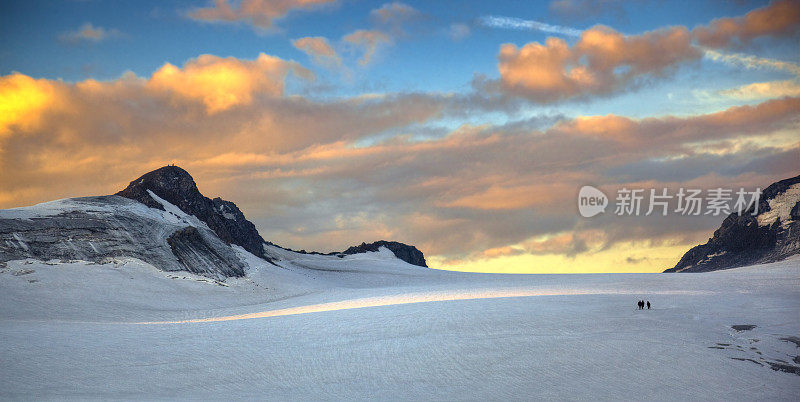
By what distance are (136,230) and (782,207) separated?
75.2 meters

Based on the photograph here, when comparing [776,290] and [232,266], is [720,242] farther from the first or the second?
[232,266]

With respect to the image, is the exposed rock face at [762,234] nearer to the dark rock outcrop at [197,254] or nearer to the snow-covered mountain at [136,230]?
the dark rock outcrop at [197,254]

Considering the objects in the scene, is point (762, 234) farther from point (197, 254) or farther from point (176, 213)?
point (176, 213)

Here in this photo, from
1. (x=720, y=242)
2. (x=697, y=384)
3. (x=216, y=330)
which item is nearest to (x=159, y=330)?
(x=216, y=330)

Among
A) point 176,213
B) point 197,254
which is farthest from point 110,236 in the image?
point 176,213

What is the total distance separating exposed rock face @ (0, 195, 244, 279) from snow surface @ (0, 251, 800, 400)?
2.46 metres

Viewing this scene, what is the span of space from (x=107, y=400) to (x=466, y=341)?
1260 cm

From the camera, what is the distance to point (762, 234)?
77.1m

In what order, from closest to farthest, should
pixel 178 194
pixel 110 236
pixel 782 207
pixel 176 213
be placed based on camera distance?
pixel 110 236
pixel 176 213
pixel 178 194
pixel 782 207

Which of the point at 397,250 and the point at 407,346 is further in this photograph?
the point at 397,250

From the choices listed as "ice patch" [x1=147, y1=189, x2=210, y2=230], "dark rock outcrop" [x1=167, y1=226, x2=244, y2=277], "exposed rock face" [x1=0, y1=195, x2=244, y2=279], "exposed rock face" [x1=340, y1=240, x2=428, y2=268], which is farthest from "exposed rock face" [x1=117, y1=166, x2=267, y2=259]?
"exposed rock face" [x1=340, y1=240, x2=428, y2=268]

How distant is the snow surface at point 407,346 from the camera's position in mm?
18719

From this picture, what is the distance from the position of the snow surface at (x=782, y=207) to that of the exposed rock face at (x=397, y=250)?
173ft

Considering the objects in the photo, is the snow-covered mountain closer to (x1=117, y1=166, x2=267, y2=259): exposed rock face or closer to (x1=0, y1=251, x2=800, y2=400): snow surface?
(x1=117, y1=166, x2=267, y2=259): exposed rock face
